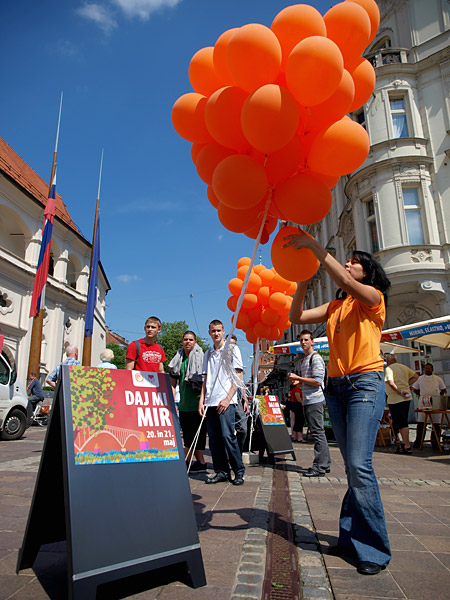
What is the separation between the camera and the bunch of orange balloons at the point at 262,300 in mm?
7625

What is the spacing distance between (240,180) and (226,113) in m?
0.48

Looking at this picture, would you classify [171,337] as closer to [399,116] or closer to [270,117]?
[399,116]

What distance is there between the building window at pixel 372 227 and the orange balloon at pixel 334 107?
1480 centimetres

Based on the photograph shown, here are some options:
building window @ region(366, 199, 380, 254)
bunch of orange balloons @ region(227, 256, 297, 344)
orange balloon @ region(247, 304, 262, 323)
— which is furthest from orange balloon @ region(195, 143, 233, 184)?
building window @ region(366, 199, 380, 254)

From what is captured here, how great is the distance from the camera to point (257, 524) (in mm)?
3203

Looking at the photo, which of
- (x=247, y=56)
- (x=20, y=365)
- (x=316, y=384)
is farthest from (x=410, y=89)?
(x=20, y=365)

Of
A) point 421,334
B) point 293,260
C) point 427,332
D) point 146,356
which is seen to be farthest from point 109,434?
point 421,334

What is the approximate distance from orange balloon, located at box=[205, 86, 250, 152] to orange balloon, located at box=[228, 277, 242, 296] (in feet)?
16.3

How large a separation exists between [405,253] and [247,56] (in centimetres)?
1439

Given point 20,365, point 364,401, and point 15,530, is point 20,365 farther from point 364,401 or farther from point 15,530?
point 364,401

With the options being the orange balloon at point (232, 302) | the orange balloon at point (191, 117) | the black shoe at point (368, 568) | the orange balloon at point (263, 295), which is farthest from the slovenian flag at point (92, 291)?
the black shoe at point (368, 568)

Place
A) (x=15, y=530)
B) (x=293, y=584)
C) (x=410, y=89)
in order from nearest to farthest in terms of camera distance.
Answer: (x=293, y=584)
(x=15, y=530)
(x=410, y=89)

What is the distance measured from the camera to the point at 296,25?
8.98ft

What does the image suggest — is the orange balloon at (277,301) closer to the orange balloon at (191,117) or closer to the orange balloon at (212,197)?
the orange balloon at (212,197)
